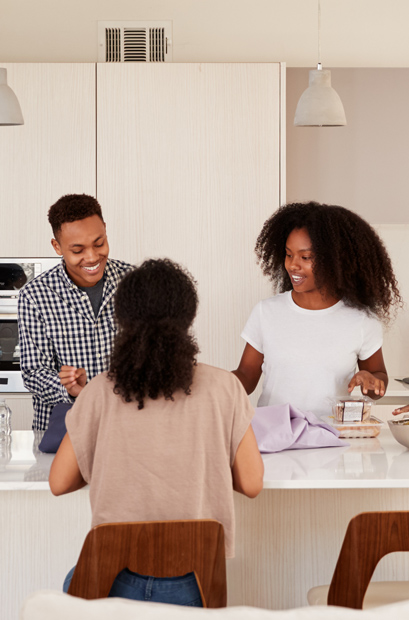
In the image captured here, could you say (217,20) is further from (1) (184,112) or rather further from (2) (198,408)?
(2) (198,408)

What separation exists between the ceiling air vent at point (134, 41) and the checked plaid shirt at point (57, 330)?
68.8 inches

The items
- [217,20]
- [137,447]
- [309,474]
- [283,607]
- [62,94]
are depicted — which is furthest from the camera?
[217,20]

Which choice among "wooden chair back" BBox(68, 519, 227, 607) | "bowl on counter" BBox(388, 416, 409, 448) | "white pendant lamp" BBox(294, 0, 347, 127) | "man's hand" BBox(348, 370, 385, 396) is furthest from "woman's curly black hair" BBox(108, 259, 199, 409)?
"white pendant lamp" BBox(294, 0, 347, 127)

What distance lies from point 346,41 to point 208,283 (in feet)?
4.91

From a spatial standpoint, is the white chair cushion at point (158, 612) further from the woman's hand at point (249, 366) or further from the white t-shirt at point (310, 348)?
the woman's hand at point (249, 366)

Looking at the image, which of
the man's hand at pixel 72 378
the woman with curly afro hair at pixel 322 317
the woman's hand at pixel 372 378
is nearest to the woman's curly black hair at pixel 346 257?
the woman with curly afro hair at pixel 322 317

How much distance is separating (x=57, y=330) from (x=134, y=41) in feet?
6.52

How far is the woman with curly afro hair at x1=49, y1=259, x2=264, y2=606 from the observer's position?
133cm

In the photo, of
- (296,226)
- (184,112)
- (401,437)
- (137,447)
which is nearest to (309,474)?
(401,437)

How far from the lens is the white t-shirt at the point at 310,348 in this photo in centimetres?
215

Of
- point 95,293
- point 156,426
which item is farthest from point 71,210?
point 156,426

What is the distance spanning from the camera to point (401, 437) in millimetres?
1756

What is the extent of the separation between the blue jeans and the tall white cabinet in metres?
1.95

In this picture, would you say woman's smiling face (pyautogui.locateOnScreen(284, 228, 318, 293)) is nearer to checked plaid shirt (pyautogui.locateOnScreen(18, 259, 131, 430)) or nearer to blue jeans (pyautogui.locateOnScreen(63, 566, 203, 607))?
checked plaid shirt (pyautogui.locateOnScreen(18, 259, 131, 430))
